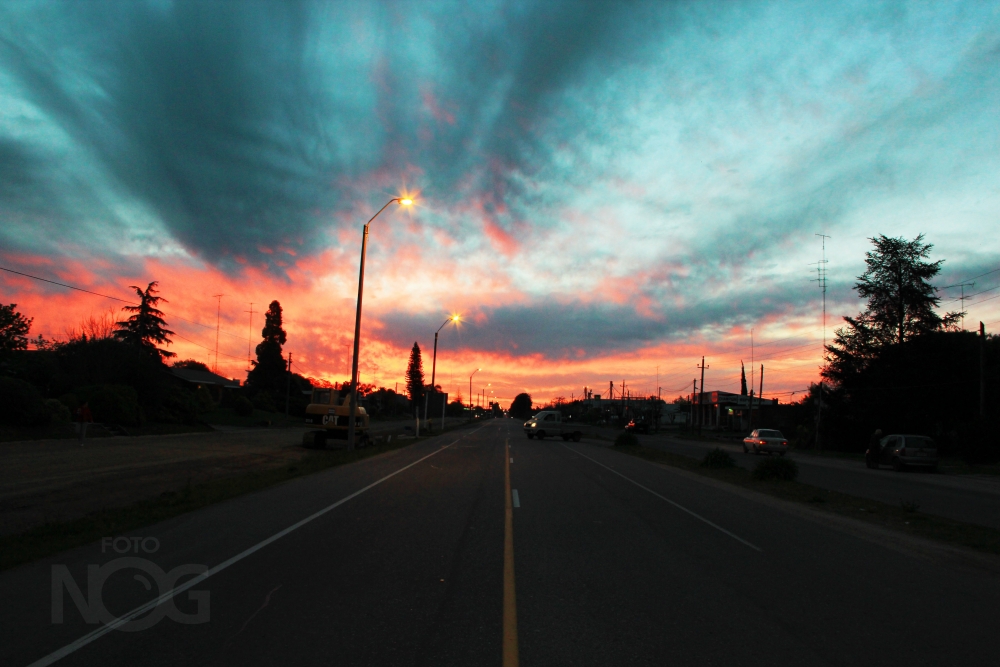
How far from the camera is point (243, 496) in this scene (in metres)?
14.4

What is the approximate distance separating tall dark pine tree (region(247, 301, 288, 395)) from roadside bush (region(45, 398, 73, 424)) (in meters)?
54.3

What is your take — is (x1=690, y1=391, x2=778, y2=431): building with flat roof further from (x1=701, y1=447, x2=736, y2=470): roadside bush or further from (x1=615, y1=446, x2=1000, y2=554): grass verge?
(x1=615, y1=446, x2=1000, y2=554): grass verge

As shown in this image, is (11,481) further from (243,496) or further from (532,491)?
(532,491)

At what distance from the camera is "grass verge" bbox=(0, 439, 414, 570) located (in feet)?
28.5

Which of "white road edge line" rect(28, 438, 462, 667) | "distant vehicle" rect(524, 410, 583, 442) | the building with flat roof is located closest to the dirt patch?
"white road edge line" rect(28, 438, 462, 667)

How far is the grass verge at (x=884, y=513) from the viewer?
453 inches

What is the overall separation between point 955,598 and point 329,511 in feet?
32.0

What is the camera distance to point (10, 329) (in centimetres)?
3925

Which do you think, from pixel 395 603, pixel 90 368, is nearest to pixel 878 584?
pixel 395 603

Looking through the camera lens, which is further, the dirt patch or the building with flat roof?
the building with flat roof

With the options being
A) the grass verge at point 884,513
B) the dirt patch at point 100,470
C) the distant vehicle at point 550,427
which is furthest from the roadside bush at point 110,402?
the grass verge at point 884,513

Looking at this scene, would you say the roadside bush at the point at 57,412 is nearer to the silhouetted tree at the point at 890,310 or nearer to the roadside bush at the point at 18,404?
the roadside bush at the point at 18,404

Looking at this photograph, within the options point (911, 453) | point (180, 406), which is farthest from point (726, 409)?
point (180, 406)

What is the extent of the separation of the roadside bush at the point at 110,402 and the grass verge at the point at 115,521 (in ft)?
83.1
